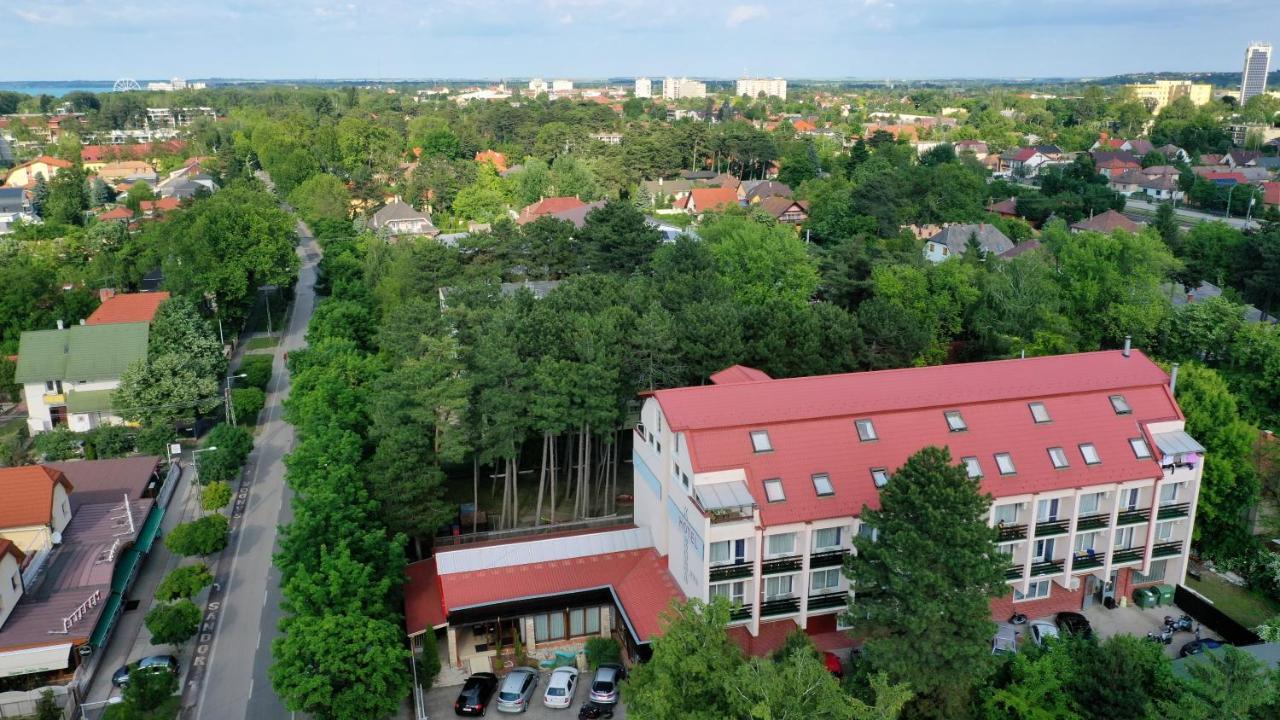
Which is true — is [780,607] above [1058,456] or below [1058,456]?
below

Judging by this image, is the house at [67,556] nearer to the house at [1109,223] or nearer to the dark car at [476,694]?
the dark car at [476,694]

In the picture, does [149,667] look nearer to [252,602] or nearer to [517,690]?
[252,602]

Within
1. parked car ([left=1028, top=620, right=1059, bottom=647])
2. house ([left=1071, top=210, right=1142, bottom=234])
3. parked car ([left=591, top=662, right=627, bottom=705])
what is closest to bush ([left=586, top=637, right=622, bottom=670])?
parked car ([left=591, top=662, right=627, bottom=705])

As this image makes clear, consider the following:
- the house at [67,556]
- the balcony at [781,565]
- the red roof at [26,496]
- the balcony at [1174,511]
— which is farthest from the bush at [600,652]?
the red roof at [26,496]

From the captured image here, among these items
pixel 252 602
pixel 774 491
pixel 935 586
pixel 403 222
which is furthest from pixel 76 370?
pixel 935 586

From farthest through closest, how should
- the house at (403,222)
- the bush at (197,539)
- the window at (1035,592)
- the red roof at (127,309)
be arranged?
1. the house at (403,222)
2. the red roof at (127,309)
3. the bush at (197,539)
4. the window at (1035,592)

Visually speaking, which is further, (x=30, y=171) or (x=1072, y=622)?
(x=30, y=171)
